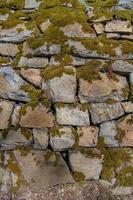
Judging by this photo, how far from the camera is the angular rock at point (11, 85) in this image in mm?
6332

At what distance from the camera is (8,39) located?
6809 mm

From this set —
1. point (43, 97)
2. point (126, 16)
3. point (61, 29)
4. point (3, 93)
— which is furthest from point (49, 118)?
point (126, 16)

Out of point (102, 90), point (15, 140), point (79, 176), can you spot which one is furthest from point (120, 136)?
point (15, 140)

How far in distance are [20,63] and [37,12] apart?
3.50 ft

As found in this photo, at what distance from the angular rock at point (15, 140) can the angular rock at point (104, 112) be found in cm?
103

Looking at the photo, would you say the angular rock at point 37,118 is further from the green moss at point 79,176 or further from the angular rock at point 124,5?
the angular rock at point 124,5

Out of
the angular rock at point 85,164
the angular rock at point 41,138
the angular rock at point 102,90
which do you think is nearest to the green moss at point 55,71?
the angular rock at point 102,90

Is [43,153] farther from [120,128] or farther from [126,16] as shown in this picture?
[126,16]

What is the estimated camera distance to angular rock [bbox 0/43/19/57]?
22.0 ft

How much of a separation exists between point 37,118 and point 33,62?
0.97 m

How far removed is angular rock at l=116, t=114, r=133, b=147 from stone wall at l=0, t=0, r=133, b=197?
0.05 feet

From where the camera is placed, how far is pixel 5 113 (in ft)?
20.6

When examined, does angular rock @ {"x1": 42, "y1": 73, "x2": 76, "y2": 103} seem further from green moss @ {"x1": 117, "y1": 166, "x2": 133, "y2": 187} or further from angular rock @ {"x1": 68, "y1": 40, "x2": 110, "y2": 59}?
green moss @ {"x1": 117, "y1": 166, "x2": 133, "y2": 187}

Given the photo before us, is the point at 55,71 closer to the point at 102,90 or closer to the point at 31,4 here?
the point at 102,90
